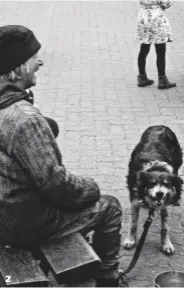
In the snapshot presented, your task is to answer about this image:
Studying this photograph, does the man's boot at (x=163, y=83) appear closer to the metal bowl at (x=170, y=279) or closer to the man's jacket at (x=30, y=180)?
the metal bowl at (x=170, y=279)

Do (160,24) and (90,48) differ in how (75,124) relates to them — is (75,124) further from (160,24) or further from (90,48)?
(90,48)

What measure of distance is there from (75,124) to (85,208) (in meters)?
4.10

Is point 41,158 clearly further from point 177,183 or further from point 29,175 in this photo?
point 177,183

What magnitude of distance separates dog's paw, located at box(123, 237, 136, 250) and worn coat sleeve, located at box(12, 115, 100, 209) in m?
1.47

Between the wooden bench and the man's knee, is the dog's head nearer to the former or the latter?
the man's knee

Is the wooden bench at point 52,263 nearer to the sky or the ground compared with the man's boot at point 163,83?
nearer to the sky

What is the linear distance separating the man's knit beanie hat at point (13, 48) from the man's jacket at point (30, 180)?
0.39 ft

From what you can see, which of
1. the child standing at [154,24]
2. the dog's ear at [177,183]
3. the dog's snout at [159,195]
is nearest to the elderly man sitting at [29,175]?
the dog's snout at [159,195]

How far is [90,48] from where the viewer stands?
12094 millimetres

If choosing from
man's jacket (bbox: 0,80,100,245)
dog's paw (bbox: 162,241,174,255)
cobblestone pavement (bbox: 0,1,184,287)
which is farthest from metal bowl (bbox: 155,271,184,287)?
man's jacket (bbox: 0,80,100,245)

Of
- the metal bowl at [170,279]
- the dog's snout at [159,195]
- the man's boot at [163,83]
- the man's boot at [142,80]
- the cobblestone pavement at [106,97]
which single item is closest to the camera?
the metal bowl at [170,279]

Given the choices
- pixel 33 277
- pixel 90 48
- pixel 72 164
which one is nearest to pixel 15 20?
pixel 90 48

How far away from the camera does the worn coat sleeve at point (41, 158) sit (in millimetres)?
3219

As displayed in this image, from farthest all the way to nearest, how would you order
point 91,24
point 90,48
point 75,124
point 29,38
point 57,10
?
point 57,10 < point 91,24 < point 90,48 < point 75,124 < point 29,38
